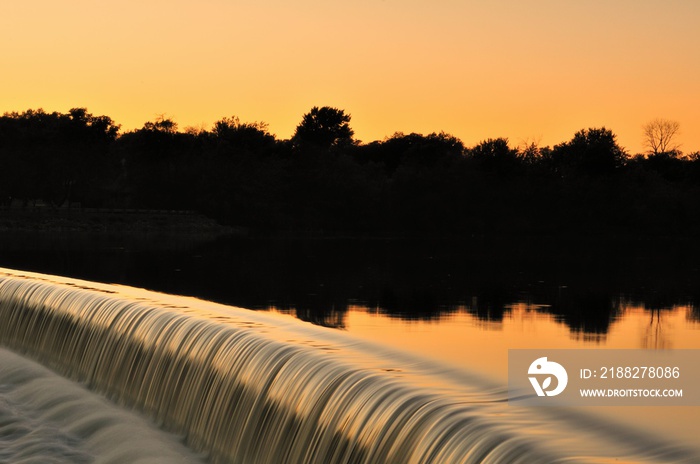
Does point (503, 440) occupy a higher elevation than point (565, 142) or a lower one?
lower

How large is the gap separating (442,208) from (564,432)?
366 ft

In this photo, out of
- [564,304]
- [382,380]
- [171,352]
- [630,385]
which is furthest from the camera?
[564,304]

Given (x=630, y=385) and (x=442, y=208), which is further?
(x=442, y=208)

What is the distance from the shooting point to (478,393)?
1171 centimetres

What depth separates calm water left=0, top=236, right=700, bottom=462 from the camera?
18422 millimetres

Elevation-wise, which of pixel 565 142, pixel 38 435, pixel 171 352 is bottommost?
pixel 38 435

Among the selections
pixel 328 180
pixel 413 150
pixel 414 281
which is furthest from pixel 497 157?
pixel 414 281

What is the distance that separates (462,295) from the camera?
99.5ft

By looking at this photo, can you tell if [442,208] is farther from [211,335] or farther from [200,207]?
[211,335]

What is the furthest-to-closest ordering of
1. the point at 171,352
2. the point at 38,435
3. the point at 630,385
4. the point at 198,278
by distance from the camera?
the point at 198,278 → the point at 171,352 → the point at 38,435 → the point at 630,385

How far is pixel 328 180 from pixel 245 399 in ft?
367

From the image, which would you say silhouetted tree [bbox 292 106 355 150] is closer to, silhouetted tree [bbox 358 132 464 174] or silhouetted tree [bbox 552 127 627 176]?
silhouetted tree [bbox 358 132 464 174]

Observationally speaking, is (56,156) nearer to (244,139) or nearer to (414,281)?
(244,139)

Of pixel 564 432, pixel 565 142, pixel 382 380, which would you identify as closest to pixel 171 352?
pixel 382 380
